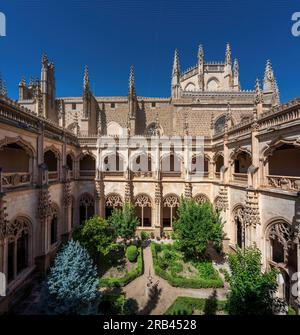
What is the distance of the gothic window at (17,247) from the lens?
10.3 metres

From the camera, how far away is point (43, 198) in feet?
40.7

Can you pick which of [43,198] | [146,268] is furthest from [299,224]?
[43,198]

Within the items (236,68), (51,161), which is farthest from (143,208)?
(236,68)

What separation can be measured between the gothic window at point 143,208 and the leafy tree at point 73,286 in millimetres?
10405

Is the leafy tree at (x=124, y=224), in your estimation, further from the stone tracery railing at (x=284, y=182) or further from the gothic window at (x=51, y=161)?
the stone tracery railing at (x=284, y=182)

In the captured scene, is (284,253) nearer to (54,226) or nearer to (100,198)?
(100,198)

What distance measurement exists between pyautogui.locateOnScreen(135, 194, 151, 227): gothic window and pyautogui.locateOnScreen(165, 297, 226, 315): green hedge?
9.76 metres

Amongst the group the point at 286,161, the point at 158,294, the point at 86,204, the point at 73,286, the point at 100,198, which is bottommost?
the point at 158,294

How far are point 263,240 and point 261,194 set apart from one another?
2.90 m

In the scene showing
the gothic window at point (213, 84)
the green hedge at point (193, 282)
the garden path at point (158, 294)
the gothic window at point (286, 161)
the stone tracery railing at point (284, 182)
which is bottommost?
the garden path at point (158, 294)

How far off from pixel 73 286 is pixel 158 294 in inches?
215

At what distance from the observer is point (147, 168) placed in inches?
800

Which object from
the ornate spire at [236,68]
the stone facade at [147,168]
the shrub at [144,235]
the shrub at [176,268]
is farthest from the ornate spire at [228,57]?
the shrub at [176,268]
